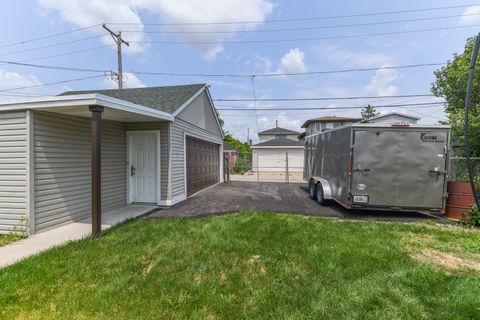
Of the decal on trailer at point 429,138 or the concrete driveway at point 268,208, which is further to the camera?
the concrete driveway at point 268,208

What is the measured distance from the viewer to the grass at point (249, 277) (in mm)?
2631

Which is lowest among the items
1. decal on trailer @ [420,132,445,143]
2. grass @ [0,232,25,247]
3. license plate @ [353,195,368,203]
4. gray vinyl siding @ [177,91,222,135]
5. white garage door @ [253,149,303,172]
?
grass @ [0,232,25,247]

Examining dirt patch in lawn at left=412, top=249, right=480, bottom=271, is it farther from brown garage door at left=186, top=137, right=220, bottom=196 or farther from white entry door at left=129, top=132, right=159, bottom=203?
brown garage door at left=186, top=137, right=220, bottom=196

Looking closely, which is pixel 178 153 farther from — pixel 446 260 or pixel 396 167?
pixel 446 260

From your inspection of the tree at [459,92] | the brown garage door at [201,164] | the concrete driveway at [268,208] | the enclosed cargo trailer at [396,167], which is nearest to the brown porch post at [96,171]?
the concrete driveway at [268,208]

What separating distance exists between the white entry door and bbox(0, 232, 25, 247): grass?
3271mm

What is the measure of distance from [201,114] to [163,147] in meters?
Answer: 3.80

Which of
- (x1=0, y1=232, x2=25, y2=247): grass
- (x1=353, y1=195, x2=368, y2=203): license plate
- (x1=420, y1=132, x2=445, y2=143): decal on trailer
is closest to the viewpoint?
(x1=0, y1=232, x2=25, y2=247): grass

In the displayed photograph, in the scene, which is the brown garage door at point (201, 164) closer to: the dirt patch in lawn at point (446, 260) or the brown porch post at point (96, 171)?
the brown porch post at point (96, 171)

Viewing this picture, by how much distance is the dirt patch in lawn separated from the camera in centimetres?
367

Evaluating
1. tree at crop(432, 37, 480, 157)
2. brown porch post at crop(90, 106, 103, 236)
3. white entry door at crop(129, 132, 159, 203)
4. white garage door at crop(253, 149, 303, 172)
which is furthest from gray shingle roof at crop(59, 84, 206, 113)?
white garage door at crop(253, 149, 303, 172)

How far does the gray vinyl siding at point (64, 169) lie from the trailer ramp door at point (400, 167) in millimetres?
6779

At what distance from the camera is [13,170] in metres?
5.12

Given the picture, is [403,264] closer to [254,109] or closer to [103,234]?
[103,234]
